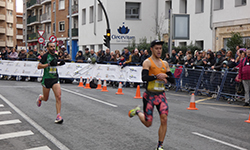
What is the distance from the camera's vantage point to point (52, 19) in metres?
62.7

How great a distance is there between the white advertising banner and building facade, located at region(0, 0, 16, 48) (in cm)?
6923

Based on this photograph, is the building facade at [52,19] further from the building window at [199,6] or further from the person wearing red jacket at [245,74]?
the person wearing red jacket at [245,74]

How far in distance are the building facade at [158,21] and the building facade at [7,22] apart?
50.1m

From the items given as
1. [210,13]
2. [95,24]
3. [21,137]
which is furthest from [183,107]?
[95,24]

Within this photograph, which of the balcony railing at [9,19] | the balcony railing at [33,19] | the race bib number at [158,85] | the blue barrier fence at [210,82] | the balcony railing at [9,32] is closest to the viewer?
the race bib number at [158,85]

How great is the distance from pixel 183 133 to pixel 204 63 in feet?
29.2

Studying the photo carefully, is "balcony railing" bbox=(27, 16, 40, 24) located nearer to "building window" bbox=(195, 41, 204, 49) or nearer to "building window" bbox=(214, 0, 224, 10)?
"building window" bbox=(195, 41, 204, 49)

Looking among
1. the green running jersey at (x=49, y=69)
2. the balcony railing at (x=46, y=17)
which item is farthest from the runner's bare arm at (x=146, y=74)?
the balcony railing at (x=46, y=17)

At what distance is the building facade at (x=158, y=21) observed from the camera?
25656 millimetres

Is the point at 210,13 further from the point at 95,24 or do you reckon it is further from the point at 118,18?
the point at 95,24

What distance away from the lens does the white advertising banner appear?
19656 millimetres

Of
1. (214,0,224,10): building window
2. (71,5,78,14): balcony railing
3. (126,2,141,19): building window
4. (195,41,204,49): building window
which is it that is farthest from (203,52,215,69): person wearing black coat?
(71,5,78,14): balcony railing

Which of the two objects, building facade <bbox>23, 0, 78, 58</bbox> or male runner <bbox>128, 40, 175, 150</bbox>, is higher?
building facade <bbox>23, 0, 78, 58</bbox>

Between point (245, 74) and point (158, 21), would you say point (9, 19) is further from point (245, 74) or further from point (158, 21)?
point (245, 74)
